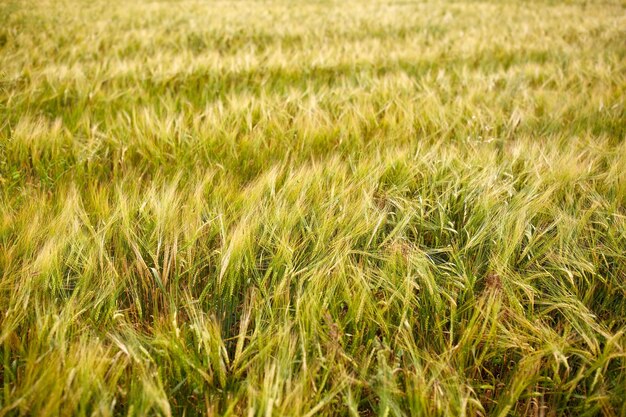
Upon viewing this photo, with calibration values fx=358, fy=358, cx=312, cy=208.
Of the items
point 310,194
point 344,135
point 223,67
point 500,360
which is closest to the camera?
point 500,360

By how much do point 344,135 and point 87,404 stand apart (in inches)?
45.4

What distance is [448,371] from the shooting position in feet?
1.87

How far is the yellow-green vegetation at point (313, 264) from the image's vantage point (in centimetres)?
55

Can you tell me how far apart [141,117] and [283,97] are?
675 millimetres

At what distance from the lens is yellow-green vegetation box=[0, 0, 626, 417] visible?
21.7 inches

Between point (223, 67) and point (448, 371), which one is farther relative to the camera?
point (223, 67)

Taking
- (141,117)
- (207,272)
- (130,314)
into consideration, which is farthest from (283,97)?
(130,314)

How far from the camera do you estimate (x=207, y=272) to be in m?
0.80

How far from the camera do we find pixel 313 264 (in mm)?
743

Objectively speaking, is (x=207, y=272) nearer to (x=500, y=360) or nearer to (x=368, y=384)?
(x=368, y=384)

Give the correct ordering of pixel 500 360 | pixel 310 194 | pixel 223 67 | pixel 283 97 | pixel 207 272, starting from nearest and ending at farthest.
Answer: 1. pixel 500 360
2. pixel 207 272
3. pixel 310 194
4. pixel 283 97
5. pixel 223 67

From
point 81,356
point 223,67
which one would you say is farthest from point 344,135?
point 223,67

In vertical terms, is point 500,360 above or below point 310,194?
below

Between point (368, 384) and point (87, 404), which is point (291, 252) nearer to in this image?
point (368, 384)
